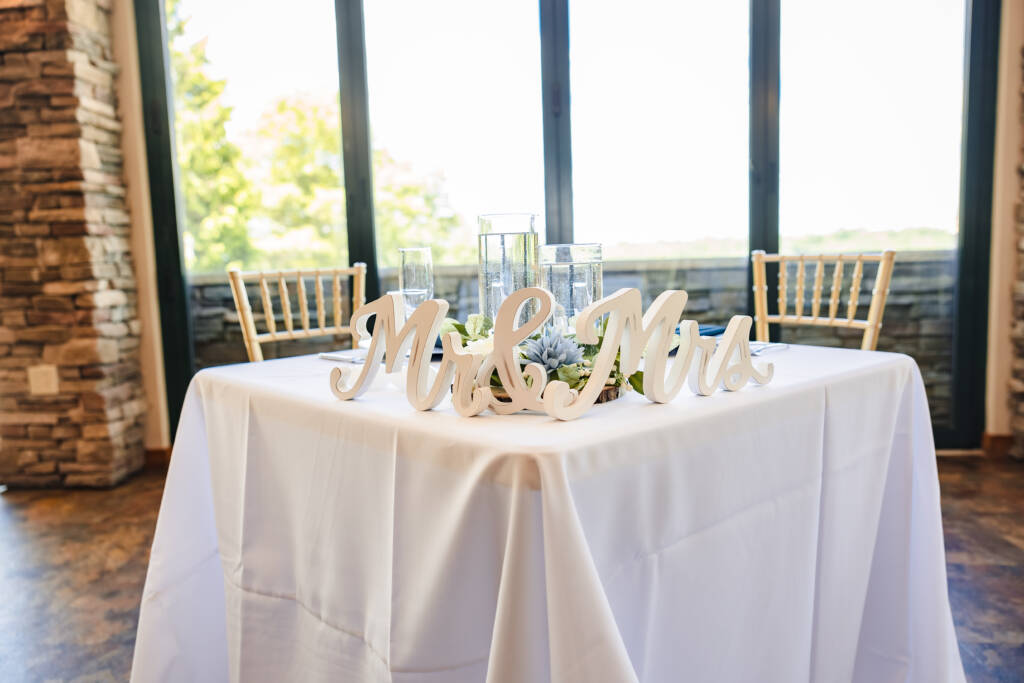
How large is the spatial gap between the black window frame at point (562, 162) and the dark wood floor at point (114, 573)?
51cm

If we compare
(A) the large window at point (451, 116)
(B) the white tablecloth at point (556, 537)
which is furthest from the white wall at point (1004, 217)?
(B) the white tablecloth at point (556, 537)

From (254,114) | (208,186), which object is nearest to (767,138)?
(254,114)

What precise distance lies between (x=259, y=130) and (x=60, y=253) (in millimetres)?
911

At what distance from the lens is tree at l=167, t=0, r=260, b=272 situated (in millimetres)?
3293

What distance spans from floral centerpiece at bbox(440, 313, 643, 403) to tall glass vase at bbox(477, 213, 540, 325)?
9cm

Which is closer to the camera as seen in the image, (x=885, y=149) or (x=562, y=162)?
(x=885, y=149)

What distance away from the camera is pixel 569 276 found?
1.13 m

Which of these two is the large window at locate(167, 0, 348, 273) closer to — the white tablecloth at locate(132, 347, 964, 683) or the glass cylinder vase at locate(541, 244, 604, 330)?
the white tablecloth at locate(132, 347, 964, 683)

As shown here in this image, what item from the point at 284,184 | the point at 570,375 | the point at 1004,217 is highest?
the point at 284,184

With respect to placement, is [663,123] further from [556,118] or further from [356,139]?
[356,139]

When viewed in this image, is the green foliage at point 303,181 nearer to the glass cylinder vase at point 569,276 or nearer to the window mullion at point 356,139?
the window mullion at point 356,139

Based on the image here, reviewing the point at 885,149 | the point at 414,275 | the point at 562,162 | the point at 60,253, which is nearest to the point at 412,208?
the point at 562,162

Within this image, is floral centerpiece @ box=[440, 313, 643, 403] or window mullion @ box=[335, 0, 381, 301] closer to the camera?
floral centerpiece @ box=[440, 313, 643, 403]

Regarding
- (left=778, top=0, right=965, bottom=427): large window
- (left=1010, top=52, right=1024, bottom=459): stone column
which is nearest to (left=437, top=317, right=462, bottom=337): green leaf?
(left=778, top=0, right=965, bottom=427): large window
